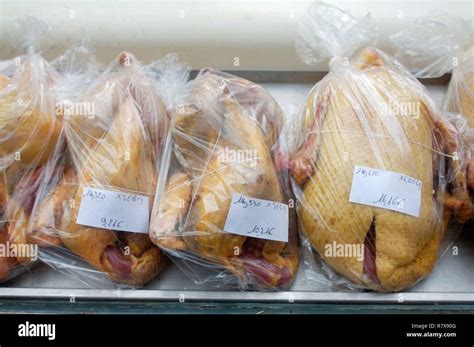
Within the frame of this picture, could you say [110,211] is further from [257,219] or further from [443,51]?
[443,51]

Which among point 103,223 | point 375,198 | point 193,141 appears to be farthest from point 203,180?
point 375,198

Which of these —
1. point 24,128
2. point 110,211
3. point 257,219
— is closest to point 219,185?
point 257,219

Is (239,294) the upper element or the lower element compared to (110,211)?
lower

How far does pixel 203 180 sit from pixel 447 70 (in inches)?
24.2

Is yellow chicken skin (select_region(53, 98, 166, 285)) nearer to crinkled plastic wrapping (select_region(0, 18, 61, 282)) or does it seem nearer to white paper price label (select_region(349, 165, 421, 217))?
crinkled plastic wrapping (select_region(0, 18, 61, 282))

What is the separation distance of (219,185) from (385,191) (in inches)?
11.9

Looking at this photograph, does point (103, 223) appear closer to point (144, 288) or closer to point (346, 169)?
point (144, 288)

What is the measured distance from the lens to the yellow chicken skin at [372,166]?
3.09 feet

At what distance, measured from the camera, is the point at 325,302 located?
0.96m

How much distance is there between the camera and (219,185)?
3.13 feet

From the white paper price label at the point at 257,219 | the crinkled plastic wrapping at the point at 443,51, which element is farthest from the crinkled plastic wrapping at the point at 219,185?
the crinkled plastic wrapping at the point at 443,51

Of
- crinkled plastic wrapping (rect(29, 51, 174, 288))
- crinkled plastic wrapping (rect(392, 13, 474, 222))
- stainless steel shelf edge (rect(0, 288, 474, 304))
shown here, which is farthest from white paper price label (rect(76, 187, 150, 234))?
crinkled plastic wrapping (rect(392, 13, 474, 222))

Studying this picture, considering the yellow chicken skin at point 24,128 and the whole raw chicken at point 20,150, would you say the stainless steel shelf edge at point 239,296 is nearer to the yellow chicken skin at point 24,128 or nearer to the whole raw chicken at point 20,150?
the whole raw chicken at point 20,150
